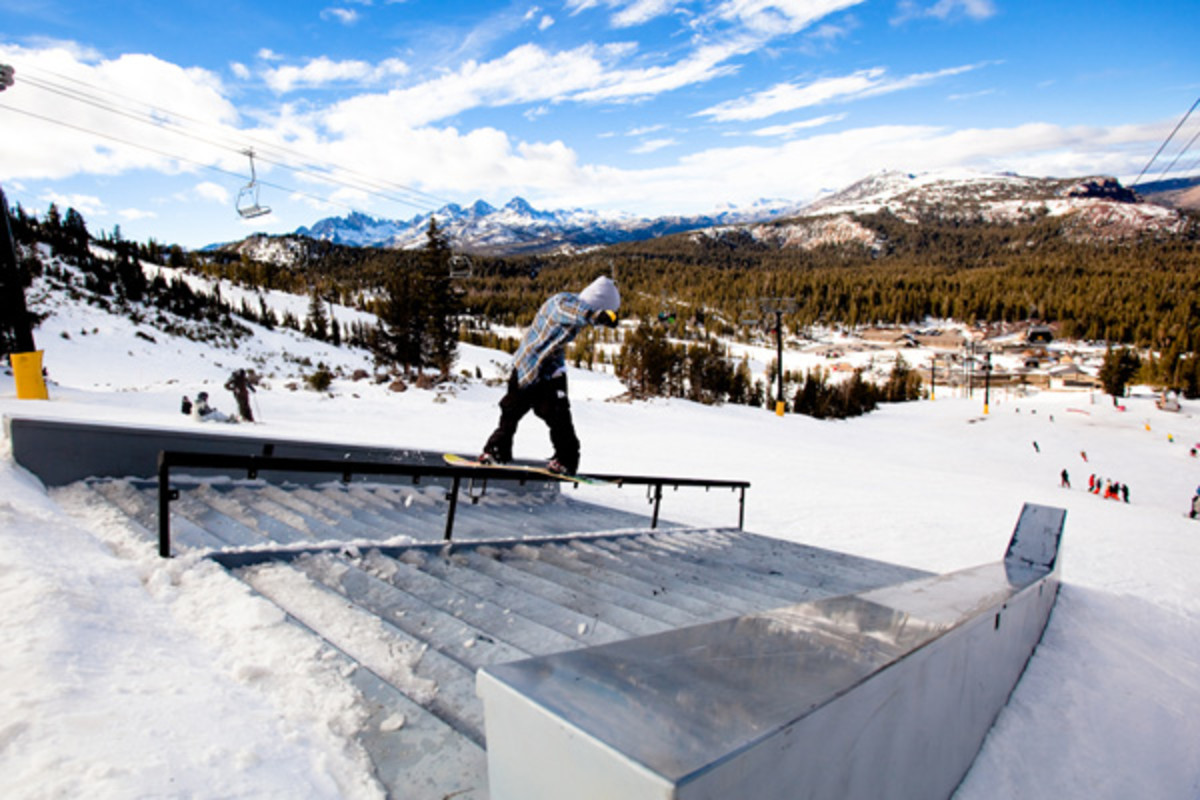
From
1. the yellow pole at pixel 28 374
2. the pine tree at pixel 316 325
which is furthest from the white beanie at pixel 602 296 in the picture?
the pine tree at pixel 316 325

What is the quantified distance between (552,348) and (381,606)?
3.69m

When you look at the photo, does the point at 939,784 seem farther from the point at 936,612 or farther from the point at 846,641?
the point at 846,641

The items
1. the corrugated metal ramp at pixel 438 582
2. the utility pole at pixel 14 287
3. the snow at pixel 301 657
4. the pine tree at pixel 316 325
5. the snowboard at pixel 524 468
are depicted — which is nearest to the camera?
the snow at pixel 301 657

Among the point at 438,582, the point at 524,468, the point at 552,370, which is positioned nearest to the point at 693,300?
the point at 552,370

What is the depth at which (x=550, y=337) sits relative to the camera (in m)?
6.26

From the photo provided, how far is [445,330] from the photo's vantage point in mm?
38719

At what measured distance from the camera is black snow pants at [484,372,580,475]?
6.43m

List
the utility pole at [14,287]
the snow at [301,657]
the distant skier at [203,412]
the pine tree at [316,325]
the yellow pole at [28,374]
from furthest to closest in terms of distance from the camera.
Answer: the pine tree at [316,325] < the distant skier at [203,412] < the utility pole at [14,287] < the yellow pole at [28,374] < the snow at [301,657]

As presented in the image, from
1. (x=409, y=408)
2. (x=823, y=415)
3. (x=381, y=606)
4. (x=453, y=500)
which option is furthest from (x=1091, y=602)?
(x=823, y=415)

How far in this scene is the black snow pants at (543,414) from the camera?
643 cm

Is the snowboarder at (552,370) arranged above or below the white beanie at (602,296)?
below

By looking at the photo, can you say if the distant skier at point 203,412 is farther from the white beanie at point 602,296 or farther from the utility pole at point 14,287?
the white beanie at point 602,296

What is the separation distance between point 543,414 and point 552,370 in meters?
0.49

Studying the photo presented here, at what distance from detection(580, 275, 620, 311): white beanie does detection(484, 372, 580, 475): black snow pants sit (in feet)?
3.03
